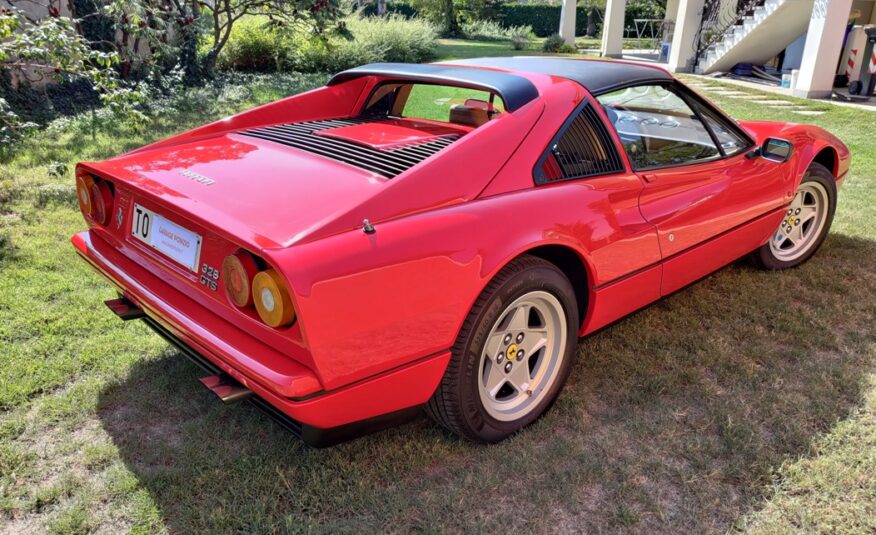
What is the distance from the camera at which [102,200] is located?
2.65 metres

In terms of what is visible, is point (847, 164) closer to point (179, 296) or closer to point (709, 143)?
point (709, 143)

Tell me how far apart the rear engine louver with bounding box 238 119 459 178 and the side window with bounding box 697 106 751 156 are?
1484 millimetres

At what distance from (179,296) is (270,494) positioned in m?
0.77

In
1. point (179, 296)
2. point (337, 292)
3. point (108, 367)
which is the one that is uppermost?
point (337, 292)

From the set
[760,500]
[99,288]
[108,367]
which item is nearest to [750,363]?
[760,500]

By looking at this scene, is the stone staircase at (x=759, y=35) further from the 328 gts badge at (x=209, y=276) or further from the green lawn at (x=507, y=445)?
the 328 gts badge at (x=209, y=276)

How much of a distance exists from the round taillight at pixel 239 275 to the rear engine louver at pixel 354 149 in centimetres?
58

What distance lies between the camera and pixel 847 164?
13.8ft

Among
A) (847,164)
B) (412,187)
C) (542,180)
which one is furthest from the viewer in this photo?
(847,164)

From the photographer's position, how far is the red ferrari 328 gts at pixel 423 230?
188 centimetres

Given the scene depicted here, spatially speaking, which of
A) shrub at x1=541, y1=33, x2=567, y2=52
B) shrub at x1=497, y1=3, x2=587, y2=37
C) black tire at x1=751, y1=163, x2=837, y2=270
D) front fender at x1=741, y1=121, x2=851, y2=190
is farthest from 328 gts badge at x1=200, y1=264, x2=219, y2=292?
shrub at x1=497, y1=3, x2=587, y2=37

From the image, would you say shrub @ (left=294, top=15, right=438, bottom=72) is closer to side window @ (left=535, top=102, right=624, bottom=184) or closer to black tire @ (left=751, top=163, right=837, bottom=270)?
black tire @ (left=751, top=163, right=837, bottom=270)

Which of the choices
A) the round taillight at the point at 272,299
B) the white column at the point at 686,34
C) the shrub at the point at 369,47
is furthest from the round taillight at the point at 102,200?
the white column at the point at 686,34

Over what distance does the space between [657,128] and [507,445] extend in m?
1.89
